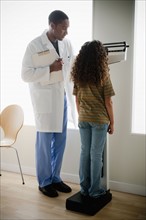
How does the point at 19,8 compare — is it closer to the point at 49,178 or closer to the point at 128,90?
the point at 128,90

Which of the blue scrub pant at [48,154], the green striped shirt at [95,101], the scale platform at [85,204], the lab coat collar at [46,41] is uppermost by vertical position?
the lab coat collar at [46,41]

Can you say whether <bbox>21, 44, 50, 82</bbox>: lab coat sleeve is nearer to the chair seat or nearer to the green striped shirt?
the green striped shirt

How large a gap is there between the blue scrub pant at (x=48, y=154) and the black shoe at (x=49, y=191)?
0.13 feet

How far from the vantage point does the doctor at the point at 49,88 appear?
114 inches

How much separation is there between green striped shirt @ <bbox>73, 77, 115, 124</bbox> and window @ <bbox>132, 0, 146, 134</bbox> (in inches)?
22.2

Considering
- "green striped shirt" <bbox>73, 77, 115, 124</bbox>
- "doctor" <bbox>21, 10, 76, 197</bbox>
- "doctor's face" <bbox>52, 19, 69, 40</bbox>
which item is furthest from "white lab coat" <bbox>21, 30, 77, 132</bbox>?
"green striped shirt" <bbox>73, 77, 115, 124</bbox>

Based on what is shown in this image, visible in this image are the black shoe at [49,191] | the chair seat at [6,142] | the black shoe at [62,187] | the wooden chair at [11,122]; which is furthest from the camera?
the wooden chair at [11,122]

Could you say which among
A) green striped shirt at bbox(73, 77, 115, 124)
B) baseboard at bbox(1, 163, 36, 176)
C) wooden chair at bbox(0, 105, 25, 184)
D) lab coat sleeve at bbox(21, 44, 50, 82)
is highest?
lab coat sleeve at bbox(21, 44, 50, 82)

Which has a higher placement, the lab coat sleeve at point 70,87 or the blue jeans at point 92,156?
the lab coat sleeve at point 70,87

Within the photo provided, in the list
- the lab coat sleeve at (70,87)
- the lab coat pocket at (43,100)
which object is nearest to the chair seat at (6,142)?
the lab coat pocket at (43,100)

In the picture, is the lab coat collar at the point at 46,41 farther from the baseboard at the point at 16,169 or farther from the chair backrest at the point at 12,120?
the baseboard at the point at 16,169

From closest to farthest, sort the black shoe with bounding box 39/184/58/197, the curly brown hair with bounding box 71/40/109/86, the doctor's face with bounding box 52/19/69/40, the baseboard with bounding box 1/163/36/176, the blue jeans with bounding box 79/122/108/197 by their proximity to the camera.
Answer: the curly brown hair with bounding box 71/40/109/86, the blue jeans with bounding box 79/122/108/197, the doctor's face with bounding box 52/19/69/40, the black shoe with bounding box 39/184/58/197, the baseboard with bounding box 1/163/36/176

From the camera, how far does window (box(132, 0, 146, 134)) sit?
9.74ft

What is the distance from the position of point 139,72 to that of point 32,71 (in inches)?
39.2
